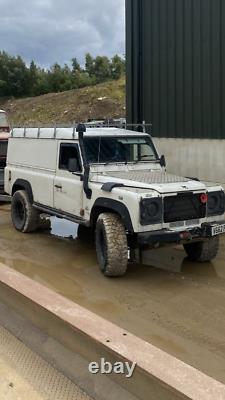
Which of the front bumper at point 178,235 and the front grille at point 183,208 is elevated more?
the front grille at point 183,208

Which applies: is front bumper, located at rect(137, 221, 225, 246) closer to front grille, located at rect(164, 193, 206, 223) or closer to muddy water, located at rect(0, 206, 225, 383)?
front grille, located at rect(164, 193, 206, 223)

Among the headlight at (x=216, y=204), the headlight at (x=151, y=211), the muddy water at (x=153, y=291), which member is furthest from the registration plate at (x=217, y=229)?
the headlight at (x=151, y=211)

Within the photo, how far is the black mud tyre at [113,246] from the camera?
6.19 m

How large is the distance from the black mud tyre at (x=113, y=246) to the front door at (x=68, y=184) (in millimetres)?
863

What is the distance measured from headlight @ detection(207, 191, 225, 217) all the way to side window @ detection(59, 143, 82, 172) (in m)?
2.00

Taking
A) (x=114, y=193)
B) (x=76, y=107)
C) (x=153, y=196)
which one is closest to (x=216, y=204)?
(x=153, y=196)

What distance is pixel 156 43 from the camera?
10875 millimetres

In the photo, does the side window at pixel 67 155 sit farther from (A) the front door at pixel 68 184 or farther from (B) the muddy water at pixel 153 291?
(B) the muddy water at pixel 153 291

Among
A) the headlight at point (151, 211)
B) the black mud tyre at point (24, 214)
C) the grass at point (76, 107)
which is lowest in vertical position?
the black mud tyre at point (24, 214)

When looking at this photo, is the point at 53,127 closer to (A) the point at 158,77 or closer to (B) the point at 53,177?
(B) the point at 53,177

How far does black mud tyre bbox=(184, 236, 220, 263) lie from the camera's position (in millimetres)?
6980

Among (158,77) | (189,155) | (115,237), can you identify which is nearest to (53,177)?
(115,237)

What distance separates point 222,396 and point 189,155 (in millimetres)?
7577

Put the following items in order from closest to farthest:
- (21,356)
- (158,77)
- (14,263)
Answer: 1. (21,356)
2. (14,263)
3. (158,77)
